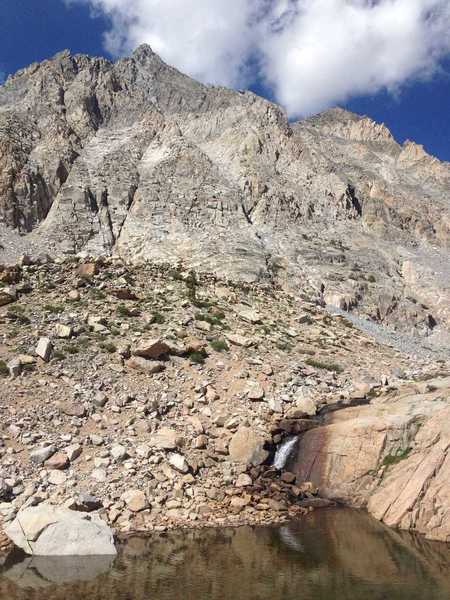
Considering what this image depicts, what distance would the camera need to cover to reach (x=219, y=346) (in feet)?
81.7

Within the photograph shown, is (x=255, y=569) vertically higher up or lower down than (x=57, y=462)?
lower down

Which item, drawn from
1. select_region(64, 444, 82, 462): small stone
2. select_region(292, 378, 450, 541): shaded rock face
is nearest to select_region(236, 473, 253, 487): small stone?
select_region(292, 378, 450, 541): shaded rock face

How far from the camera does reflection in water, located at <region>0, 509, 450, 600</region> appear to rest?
11039mm

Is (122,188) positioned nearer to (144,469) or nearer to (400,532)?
(144,469)

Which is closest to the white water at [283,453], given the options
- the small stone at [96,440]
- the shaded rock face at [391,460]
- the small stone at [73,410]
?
the shaded rock face at [391,460]

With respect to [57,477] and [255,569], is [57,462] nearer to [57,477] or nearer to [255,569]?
[57,477]

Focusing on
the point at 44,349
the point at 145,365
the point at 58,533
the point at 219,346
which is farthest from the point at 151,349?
the point at 58,533

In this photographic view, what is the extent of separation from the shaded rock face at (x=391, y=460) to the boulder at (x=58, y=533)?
25.0 ft

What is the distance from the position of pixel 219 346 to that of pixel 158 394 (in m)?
5.25

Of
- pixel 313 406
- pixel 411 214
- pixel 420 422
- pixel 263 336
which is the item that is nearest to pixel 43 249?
pixel 263 336

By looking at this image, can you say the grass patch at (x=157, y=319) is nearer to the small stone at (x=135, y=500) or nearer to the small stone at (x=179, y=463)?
the small stone at (x=179, y=463)

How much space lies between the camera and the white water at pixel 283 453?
18.5 metres

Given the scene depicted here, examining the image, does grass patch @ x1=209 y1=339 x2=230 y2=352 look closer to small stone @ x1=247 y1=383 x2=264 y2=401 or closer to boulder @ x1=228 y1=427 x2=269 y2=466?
small stone @ x1=247 y1=383 x2=264 y2=401

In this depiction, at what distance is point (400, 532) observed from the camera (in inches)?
576
